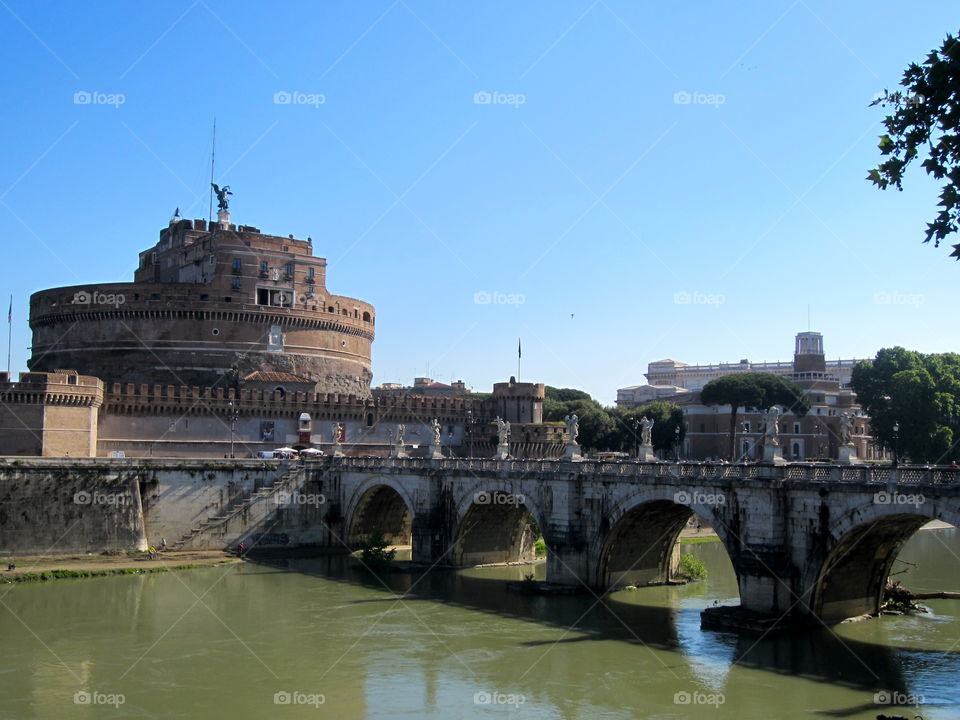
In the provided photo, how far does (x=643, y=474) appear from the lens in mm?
35938

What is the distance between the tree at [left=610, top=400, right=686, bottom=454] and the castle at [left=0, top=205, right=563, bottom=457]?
16560mm

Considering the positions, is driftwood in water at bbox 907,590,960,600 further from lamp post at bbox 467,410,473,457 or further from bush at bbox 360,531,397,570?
lamp post at bbox 467,410,473,457

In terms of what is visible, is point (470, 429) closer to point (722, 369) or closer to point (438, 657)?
point (438, 657)

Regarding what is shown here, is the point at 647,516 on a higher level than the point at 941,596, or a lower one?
higher

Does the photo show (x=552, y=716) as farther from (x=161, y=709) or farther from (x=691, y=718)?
(x=161, y=709)

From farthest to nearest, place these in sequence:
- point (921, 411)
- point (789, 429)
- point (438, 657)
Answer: point (789, 429)
point (921, 411)
point (438, 657)

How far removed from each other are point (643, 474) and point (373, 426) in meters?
38.0

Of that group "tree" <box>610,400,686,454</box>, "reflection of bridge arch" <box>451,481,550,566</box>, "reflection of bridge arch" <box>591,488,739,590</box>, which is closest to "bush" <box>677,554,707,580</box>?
"reflection of bridge arch" <box>591,488,739,590</box>

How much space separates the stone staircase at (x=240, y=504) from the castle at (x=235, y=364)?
35.6ft

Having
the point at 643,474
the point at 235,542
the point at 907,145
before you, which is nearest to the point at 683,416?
the point at 235,542

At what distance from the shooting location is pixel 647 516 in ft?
125

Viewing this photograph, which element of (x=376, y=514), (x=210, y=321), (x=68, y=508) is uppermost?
(x=210, y=321)

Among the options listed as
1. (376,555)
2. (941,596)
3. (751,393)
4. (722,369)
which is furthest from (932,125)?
(722,369)

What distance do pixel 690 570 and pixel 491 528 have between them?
936 centimetres
